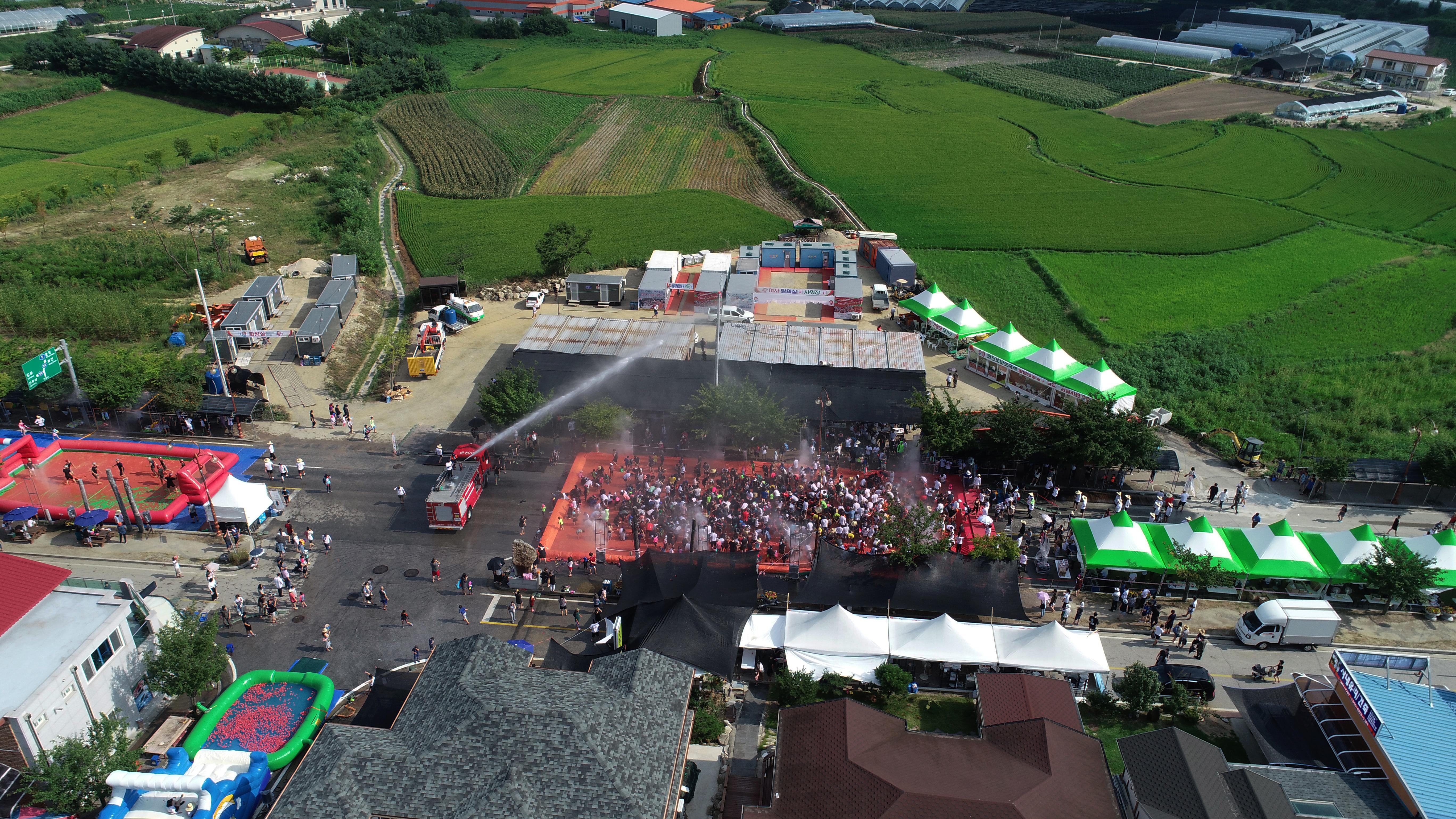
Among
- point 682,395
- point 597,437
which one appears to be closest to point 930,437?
point 682,395

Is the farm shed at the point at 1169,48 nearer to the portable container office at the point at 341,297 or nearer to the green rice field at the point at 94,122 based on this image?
the green rice field at the point at 94,122

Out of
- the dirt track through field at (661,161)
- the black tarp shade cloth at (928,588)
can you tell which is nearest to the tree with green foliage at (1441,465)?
the black tarp shade cloth at (928,588)

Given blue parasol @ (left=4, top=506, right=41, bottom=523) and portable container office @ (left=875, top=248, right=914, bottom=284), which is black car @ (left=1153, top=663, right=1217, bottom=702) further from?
blue parasol @ (left=4, top=506, right=41, bottom=523)

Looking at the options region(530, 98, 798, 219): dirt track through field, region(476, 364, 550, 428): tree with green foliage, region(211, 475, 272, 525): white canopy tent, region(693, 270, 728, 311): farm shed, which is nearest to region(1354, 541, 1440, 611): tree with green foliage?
region(476, 364, 550, 428): tree with green foliage

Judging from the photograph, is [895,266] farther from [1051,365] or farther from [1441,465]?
[1441,465]

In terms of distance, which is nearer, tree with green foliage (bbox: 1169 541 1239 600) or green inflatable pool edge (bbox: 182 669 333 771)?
green inflatable pool edge (bbox: 182 669 333 771)

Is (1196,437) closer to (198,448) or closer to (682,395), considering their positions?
(682,395)
